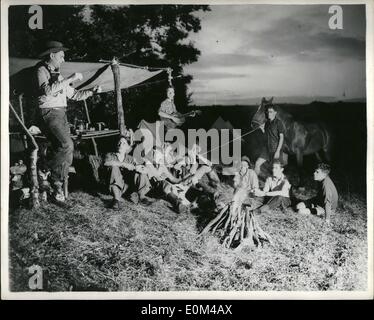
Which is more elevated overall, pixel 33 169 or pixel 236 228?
pixel 33 169

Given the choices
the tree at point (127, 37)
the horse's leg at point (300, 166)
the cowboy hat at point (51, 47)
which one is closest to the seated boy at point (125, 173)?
the tree at point (127, 37)

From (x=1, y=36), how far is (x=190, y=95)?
1.70 m

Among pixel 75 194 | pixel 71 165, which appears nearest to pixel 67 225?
pixel 75 194

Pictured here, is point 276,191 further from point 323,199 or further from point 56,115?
point 56,115

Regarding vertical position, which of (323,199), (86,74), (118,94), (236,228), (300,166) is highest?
(86,74)

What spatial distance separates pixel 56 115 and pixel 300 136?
6.98ft

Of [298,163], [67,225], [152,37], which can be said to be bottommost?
[67,225]

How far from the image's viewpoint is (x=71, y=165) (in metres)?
3.21

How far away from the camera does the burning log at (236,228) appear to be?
10.4 ft

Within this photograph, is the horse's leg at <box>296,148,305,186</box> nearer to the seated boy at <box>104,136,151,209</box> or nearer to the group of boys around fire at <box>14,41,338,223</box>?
the group of boys around fire at <box>14,41,338,223</box>

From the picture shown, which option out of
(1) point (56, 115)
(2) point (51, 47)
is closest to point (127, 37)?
(2) point (51, 47)

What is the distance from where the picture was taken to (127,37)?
320 cm

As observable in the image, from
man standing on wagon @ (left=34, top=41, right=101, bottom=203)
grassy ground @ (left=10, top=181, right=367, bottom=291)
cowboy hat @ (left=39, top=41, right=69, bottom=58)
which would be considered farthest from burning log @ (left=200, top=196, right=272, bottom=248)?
cowboy hat @ (left=39, top=41, right=69, bottom=58)

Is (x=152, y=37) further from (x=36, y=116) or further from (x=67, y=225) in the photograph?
(x=67, y=225)
